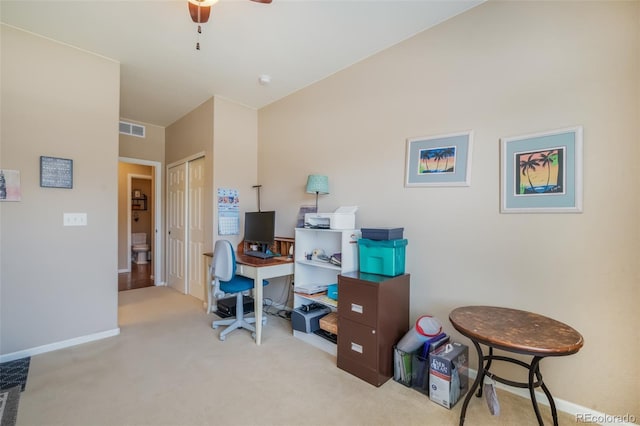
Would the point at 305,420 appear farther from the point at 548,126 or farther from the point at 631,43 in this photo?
the point at 631,43

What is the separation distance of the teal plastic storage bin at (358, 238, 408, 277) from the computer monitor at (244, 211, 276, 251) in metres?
1.16

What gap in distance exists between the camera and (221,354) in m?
2.51

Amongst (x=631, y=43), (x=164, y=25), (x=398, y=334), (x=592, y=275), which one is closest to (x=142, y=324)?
(x=398, y=334)

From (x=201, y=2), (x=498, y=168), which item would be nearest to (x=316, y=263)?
(x=498, y=168)

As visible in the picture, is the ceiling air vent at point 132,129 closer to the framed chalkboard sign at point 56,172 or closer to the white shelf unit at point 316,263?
the framed chalkboard sign at point 56,172

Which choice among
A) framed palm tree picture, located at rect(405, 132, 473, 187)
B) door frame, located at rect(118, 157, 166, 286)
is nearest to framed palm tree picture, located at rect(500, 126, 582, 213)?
framed palm tree picture, located at rect(405, 132, 473, 187)

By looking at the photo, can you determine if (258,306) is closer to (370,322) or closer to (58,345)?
(370,322)

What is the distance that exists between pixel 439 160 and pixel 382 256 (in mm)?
910

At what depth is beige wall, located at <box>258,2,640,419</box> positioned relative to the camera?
163cm

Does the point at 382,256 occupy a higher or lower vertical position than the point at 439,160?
lower

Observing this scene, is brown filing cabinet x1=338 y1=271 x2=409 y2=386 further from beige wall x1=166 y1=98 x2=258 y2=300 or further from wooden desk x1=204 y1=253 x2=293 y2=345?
beige wall x1=166 y1=98 x2=258 y2=300

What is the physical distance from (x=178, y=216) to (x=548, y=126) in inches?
184

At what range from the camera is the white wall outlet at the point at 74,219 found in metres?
2.63

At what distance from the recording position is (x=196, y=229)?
4.11 m
